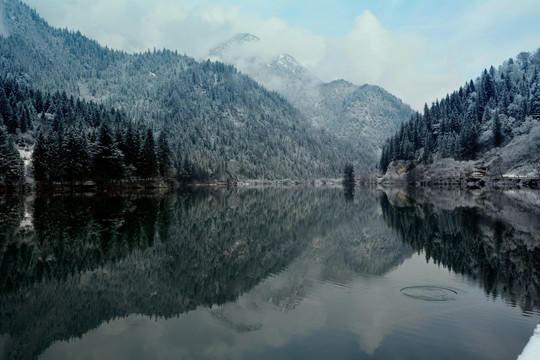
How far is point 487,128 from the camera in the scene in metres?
147

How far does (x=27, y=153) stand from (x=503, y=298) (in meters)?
135

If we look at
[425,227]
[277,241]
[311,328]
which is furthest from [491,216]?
[311,328]

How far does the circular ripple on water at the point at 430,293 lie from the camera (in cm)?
1816

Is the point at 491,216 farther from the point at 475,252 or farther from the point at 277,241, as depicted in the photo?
the point at 277,241

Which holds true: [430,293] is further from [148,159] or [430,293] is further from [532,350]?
[148,159]

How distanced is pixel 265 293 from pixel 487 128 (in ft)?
A: 512

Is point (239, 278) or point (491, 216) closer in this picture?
point (239, 278)

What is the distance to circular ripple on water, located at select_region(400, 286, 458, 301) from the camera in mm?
Answer: 18156

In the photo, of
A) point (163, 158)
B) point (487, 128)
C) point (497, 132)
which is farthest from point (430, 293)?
point (487, 128)

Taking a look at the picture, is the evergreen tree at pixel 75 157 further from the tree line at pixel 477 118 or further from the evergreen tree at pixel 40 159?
the tree line at pixel 477 118

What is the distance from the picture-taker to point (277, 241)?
34.5m

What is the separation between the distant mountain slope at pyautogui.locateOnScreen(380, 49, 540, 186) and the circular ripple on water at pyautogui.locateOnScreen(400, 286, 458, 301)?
109m

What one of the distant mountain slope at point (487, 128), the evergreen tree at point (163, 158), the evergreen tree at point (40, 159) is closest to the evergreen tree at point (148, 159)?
the evergreen tree at point (163, 158)

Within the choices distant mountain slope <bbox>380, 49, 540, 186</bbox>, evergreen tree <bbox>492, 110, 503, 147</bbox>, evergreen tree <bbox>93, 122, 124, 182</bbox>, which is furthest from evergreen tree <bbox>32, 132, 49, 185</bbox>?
evergreen tree <bbox>492, 110, 503, 147</bbox>
